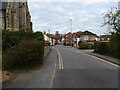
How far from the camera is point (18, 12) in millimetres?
48031

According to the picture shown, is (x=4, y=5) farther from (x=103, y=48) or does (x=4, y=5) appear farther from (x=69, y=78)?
(x=69, y=78)

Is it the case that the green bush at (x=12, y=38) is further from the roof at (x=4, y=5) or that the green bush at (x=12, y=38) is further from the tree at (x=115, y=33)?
the roof at (x=4, y=5)

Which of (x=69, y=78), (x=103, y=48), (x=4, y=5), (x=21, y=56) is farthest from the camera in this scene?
(x=4, y=5)

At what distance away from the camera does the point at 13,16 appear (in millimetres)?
44062

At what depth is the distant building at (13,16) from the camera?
136ft

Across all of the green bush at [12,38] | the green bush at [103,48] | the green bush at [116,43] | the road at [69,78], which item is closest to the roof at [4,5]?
the green bush at [103,48]

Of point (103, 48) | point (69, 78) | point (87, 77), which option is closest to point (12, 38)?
point (69, 78)

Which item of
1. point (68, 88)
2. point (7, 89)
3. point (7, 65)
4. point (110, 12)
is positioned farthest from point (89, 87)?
point (110, 12)

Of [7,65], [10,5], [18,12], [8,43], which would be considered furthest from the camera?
[18,12]

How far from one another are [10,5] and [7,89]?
38625mm

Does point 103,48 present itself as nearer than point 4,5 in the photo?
Yes

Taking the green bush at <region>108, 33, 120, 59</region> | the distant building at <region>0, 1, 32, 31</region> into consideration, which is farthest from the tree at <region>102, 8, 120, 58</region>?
the distant building at <region>0, 1, 32, 31</region>

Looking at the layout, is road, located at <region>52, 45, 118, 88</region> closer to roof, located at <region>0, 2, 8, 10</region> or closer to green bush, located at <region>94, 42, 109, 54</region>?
green bush, located at <region>94, 42, 109, 54</region>

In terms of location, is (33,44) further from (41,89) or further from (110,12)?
(110,12)
